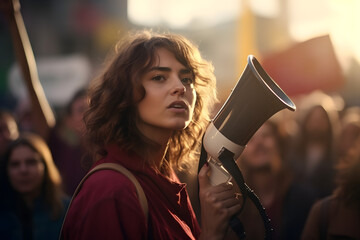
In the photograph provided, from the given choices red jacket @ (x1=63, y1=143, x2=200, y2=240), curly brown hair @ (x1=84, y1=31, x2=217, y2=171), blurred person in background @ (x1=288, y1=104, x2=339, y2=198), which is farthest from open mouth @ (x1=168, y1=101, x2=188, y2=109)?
blurred person in background @ (x1=288, y1=104, x2=339, y2=198)

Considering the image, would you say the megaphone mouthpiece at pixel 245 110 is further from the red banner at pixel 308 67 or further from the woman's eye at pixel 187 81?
the red banner at pixel 308 67

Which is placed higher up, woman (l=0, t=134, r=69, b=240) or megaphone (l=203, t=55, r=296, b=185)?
megaphone (l=203, t=55, r=296, b=185)

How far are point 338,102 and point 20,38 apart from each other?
6437 mm

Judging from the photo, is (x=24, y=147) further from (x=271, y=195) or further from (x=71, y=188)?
(x=271, y=195)

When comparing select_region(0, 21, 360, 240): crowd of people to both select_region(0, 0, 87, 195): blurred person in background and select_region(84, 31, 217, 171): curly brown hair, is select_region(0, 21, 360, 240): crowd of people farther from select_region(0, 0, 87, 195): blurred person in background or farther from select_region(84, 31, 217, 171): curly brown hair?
select_region(0, 0, 87, 195): blurred person in background

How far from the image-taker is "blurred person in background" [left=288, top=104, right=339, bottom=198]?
17.7ft

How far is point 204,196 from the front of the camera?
2.43 metres

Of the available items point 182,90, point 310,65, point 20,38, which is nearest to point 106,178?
point 182,90

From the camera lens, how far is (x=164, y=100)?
99.2 inches

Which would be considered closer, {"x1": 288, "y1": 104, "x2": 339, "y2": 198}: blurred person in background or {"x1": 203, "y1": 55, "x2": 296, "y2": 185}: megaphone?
{"x1": 203, "y1": 55, "x2": 296, "y2": 185}: megaphone

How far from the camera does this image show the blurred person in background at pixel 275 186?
4172 mm

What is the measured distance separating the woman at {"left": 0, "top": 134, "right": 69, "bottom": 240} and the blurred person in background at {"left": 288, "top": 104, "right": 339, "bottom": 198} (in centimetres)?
228

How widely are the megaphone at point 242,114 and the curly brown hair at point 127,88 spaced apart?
0.31 meters

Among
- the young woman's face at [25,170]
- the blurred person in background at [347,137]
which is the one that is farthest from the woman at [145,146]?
the blurred person in background at [347,137]
